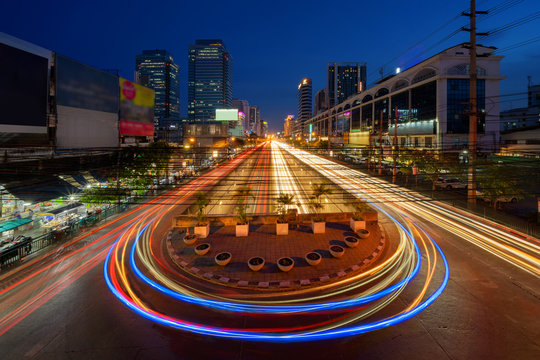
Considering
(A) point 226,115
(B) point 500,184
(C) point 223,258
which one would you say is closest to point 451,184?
(B) point 500,184

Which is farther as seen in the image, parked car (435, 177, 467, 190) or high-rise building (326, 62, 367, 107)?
high-rise building (326, 62, 367, 107)

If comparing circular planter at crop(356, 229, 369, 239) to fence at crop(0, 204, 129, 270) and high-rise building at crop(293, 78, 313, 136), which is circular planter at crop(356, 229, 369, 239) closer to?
fence at crop(0, 204, 129, 270)

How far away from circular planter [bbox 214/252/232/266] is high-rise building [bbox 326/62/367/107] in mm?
187880

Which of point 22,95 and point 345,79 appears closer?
point 22,95

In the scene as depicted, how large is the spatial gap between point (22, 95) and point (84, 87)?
821 centimetres

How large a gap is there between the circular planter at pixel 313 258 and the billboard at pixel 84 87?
2853 centimetres

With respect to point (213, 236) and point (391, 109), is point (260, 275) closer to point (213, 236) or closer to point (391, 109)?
point (213, 236)

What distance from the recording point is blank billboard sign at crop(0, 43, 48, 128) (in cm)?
1989

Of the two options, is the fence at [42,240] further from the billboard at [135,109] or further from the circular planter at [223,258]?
the billboard at [135,109]

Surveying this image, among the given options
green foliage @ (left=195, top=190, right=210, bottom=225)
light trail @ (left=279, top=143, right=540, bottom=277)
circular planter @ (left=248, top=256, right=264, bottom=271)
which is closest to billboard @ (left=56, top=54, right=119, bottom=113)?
green foliage @ (left=195, top=190, right=210, bottom=225)

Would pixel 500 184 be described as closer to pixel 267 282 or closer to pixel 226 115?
pixel 267 282

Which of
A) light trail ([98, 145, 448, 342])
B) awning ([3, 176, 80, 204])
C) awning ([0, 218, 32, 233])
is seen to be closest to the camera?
light trail ([98, 145, 448, 342])

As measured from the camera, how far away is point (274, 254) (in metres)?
12.8

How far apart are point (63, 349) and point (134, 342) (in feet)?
6.20
